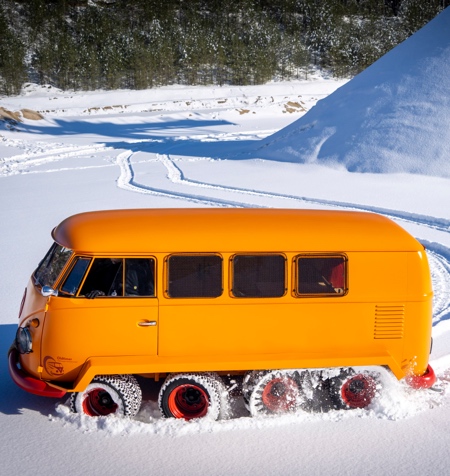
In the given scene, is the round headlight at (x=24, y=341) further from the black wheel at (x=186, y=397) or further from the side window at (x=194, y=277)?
the side window at (x=194, y=277)

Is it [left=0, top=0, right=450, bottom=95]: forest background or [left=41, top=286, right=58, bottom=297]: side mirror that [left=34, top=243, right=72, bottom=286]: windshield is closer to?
[left=41, top=286, right=58, bottom=297]: side mirror

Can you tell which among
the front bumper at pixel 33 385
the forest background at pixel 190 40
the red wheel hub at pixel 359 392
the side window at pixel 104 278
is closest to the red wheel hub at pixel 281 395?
the red wheel hub at pixel 359 392

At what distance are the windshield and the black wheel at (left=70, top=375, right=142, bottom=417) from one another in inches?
45.8

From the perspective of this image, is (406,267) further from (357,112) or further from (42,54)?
(42,54)

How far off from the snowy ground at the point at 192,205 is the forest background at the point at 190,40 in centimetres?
4270

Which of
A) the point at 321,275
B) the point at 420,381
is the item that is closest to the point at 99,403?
the point at 321,275

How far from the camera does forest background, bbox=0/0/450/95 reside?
90.3 m

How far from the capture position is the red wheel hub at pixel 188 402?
632 centimetres

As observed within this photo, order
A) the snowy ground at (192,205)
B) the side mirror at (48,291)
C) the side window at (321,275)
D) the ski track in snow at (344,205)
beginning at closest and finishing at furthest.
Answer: the snowy ground at (192,205), the side mirror at (48,291), the side window at (321,275), the ski track in snow at (344,205)

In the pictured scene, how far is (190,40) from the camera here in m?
100

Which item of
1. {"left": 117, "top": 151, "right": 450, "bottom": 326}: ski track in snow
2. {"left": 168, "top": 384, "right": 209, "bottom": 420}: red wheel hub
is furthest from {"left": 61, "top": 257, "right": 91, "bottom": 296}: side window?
{"left": 117, "top": 151, "right": 450, "bottom": 326}: ski track in snow

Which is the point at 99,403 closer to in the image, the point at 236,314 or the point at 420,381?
the point at 236,314

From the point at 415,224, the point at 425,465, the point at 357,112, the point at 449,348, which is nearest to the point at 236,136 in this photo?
the point at 357,112

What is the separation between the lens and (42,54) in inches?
3553
